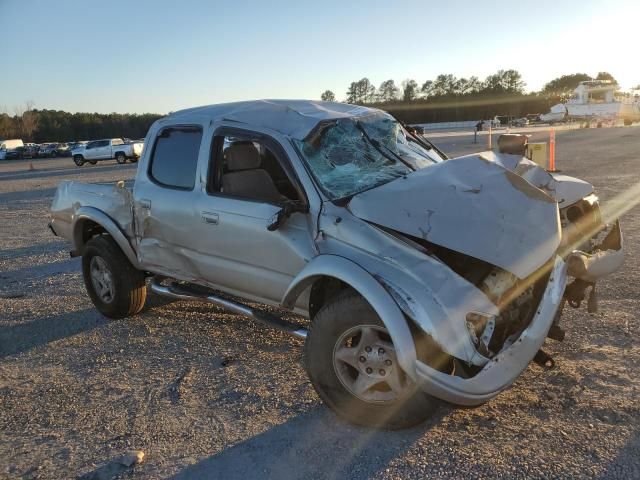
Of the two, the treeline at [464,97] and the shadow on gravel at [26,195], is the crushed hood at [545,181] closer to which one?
the shadow on gravel at [26,195]

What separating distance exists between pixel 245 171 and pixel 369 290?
1.69 m

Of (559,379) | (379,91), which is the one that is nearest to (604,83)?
(559,379)

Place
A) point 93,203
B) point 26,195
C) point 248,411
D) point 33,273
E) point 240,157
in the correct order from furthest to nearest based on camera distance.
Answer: point 26,195
point 33,273
point 93,203
point 240,157
point 248,411

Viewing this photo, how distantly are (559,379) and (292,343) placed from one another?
2.08 m

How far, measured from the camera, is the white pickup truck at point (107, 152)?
33.1 meters

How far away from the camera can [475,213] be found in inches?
124

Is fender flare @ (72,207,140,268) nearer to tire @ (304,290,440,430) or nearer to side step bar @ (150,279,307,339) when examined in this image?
side step bar @ (150,279,307,339)

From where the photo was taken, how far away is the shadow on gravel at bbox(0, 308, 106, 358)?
189 inches

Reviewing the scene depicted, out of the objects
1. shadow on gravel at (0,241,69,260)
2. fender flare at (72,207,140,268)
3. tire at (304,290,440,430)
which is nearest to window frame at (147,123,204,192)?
fender flare at (72,207,140,268)

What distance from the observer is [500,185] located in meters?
3.38

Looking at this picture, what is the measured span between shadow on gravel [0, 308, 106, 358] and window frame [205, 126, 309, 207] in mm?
2127

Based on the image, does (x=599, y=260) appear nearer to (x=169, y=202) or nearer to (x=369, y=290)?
(x=369, y=290)

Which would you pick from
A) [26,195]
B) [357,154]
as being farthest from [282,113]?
[26,195]

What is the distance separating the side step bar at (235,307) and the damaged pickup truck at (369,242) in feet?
0.06
